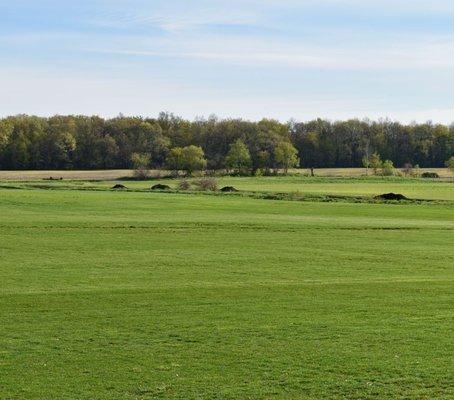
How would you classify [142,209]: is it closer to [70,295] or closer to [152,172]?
[70,295]

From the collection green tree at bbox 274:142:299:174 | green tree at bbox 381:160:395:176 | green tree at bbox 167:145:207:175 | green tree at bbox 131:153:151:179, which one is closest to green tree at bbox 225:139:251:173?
green tree at bbox 167:145:207:175

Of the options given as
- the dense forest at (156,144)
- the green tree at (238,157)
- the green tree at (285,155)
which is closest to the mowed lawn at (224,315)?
the green tree at (238,157)

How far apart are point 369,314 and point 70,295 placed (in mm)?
8708

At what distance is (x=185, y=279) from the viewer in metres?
28.7

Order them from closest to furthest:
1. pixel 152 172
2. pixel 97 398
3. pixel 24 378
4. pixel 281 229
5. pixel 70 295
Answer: pixel 97 398
pixel 24 378
pixel 70 295
pixel 281 229
pixel 152 172

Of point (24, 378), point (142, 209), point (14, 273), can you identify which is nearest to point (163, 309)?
point (24, 378)

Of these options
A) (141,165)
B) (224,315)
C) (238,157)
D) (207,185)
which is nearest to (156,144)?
(141,165)

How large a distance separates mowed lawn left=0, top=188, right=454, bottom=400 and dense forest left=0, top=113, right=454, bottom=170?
106813 mm

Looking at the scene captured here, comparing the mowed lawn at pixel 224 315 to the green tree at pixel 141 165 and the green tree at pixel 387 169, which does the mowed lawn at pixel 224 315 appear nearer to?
the green tree at pixel 141 165

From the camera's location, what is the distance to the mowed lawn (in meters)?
15.0

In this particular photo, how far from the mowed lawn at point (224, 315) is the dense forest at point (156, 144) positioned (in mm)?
106813

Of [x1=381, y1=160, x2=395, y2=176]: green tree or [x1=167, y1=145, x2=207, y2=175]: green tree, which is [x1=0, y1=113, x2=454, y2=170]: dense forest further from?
[x1=381, y1=160, x2=395, y2=176]: green tree

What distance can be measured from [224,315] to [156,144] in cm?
15058

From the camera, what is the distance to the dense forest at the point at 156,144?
166250mm
